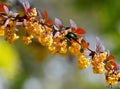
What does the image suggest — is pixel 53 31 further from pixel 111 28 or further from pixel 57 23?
pixel 111 28

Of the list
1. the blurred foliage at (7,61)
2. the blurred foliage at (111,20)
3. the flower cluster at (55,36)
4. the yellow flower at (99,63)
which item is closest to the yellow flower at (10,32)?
the flower cluster at (55,36)

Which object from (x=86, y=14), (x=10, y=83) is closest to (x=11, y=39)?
(x=10, y=83)

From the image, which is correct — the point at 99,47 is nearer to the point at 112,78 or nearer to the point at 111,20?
the point at 112,78

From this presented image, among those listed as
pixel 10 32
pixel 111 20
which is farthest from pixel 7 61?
pixel 10 32

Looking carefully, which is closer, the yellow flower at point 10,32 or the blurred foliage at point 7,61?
the yellow flower at point 10,32

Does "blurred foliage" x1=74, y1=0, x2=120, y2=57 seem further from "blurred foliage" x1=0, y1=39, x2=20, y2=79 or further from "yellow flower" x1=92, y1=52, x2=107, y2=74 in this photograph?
"yellow flower" x1=92, y1=52, x2=107, y2=74

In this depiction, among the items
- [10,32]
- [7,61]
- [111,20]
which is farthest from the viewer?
[111,20]

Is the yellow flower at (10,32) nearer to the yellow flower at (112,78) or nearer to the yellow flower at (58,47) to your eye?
the yellow flower at (58,47)

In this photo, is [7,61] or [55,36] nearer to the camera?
[55,36]
